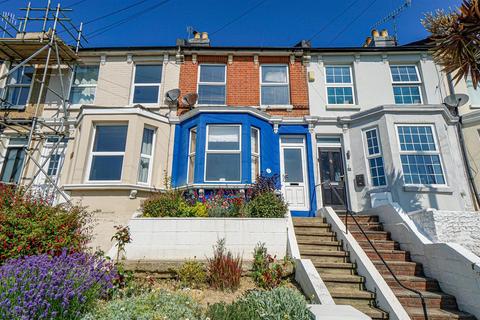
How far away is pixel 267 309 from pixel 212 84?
30.7ft

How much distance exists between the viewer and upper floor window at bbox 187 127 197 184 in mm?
9066

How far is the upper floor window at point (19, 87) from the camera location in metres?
10.8

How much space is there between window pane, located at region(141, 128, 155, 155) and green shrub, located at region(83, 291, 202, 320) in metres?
6.19

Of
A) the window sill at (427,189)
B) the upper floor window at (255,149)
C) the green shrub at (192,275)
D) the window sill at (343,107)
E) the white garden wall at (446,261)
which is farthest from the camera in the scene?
the window sill at (343,107)

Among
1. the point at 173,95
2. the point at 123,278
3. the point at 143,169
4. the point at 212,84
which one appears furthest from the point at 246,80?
the point at 123,278

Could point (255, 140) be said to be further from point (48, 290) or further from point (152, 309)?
point (48, 290)

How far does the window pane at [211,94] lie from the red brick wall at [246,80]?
0.92 feet

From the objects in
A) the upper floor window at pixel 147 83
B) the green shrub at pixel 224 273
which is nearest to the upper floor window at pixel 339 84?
the upper floor window at pixel 147 83

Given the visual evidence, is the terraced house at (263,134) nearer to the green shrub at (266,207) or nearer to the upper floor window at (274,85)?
the upper floor window at (274,85)

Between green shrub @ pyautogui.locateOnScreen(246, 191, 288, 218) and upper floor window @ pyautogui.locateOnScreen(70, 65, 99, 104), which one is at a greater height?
upper floor window @ pyautogui.locateOnScreen(70, 65, 99, 104)

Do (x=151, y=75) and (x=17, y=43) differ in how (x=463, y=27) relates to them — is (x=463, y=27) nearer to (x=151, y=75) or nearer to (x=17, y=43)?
(x=151, y=75)

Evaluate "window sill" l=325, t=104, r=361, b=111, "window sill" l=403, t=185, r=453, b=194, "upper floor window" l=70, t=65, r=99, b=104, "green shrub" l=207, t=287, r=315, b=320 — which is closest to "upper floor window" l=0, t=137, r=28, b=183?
"upper floor window" l=70, t=65, r=99, b=104

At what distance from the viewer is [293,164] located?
10016 millimetres

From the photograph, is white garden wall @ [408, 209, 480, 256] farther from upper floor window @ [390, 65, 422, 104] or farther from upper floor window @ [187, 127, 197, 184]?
upper floor window @ [187, 127, 197, 184]
